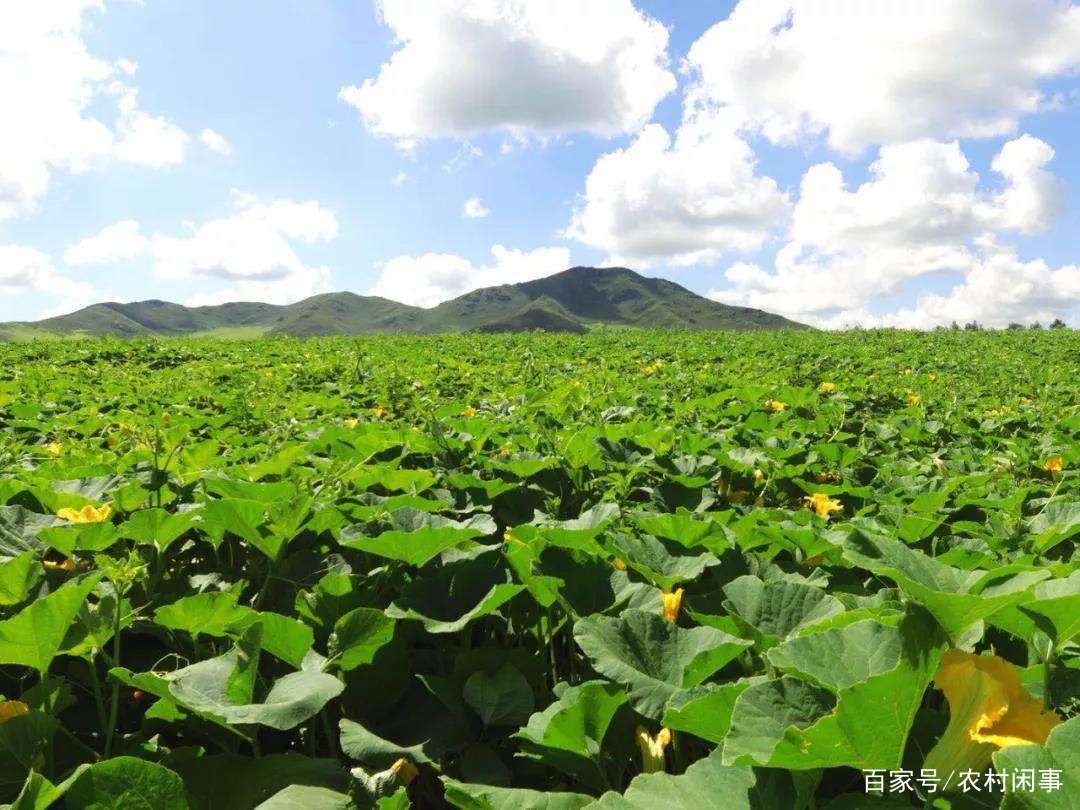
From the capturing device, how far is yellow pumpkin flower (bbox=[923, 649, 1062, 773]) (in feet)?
2.72

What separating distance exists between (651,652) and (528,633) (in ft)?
1.60

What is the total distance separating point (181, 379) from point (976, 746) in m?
7.70

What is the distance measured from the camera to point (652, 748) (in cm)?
111

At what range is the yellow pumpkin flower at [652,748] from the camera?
110 centimetres

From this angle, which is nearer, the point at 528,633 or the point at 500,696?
the point at 500,696

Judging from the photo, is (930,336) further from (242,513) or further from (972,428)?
(242,513)

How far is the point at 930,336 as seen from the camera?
17531 millimetres

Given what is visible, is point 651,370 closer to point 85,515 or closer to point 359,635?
point 85,515

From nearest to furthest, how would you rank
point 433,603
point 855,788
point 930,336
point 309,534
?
point 855,788 < point 433,603 < point 309,534 < point 930,336

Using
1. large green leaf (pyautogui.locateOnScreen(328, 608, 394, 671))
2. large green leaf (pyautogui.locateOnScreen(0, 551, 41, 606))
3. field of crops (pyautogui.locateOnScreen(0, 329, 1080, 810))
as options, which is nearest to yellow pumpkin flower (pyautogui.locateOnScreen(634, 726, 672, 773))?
field of crops (pyautogui.locateOnScreen(0, 329, 1080, 810))

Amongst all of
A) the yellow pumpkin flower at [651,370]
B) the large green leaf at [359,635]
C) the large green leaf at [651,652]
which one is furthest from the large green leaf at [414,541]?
the yellow pumpkin flower at [651,370]

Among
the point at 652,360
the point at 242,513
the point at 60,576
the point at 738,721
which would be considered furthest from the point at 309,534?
the point at 652,360

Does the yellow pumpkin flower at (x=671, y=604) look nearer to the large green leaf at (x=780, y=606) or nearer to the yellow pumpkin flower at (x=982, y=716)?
the large green leaf at (x=780, y=606)

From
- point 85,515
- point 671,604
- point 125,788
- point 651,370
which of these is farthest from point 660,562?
point 651,370
